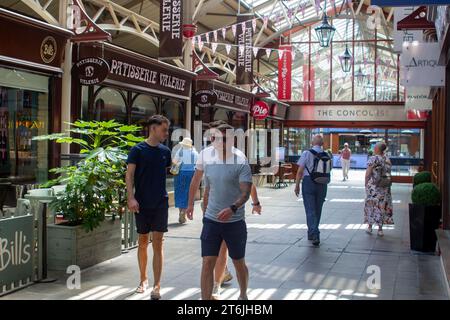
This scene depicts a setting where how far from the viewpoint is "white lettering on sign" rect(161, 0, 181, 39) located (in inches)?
476

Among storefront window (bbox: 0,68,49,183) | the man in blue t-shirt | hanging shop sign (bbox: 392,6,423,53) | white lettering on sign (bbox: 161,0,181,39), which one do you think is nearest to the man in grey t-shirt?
the man in blue t-shirt

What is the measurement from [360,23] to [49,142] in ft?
74.3

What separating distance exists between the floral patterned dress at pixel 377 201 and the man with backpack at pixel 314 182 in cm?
119

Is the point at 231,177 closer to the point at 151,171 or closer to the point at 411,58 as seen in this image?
the point at 151,171

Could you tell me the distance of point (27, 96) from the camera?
8.94 m

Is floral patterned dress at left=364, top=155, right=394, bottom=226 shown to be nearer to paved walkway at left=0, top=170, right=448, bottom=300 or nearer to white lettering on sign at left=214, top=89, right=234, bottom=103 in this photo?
paved walkway at left=0, top=170, right=448, bottom=300

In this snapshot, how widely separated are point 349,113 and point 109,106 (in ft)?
52.3

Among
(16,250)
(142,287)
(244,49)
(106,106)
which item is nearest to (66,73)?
(106,106)

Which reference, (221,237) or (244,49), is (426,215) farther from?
(244,49)

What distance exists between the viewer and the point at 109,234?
6980 mm

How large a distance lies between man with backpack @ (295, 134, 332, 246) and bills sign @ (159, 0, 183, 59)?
186 inches

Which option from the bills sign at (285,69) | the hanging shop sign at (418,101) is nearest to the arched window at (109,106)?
the hanging shop sign at (418,101)

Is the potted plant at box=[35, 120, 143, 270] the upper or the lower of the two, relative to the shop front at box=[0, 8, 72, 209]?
lower

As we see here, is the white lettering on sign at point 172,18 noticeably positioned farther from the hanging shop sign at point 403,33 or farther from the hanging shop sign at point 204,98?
the hanging shop sign at point 403,33
